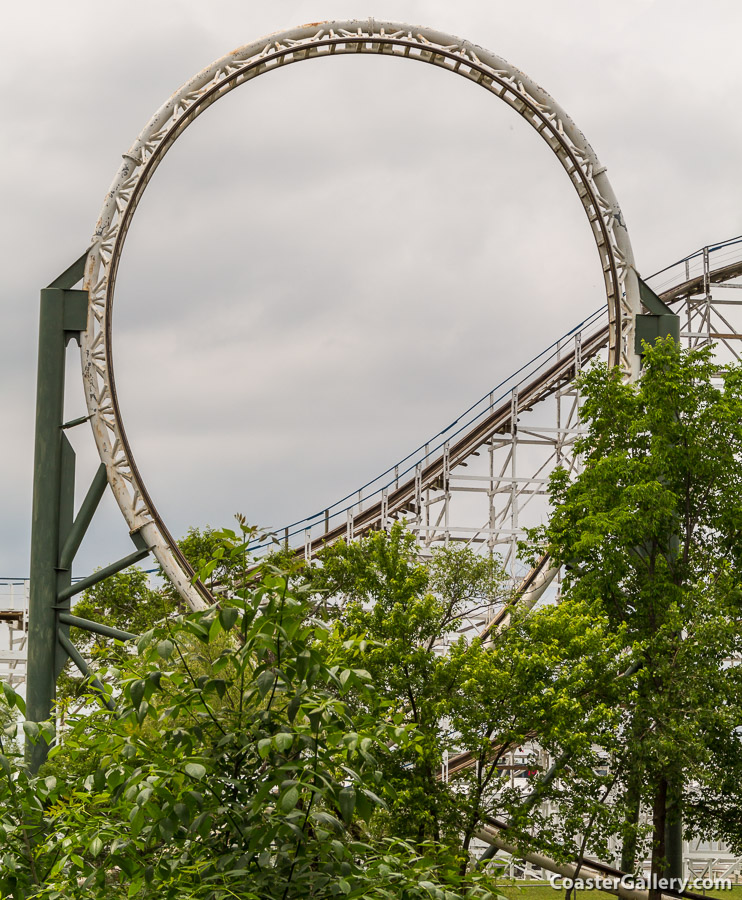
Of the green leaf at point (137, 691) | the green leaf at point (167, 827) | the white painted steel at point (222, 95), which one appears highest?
the white painted steel at point (222, 95)

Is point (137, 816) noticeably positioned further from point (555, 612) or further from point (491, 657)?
point (555, 612)

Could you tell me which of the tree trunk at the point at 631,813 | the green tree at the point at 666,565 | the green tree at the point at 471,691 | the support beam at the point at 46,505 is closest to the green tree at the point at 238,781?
the green tree at the point at 471,691

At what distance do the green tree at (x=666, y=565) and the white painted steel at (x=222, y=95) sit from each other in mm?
1175

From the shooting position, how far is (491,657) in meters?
9.98

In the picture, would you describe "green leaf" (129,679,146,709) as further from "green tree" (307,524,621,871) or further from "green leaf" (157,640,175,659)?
"green tree" (307,524,621,871)

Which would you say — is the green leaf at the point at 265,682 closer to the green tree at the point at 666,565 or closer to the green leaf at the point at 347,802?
the green leaf at the point at 347,802

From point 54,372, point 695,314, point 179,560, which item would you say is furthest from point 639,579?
point 695,314

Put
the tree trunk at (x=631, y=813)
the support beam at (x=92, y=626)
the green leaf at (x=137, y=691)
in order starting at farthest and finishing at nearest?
the support beam at (x=92, y=626)
the tree trunk at (x=631, y=813)
the green leaf at (x=137, y=691)

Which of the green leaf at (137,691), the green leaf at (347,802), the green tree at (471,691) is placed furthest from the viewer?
the green tree at (471,691)

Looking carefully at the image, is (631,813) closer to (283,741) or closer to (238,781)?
(238,781)

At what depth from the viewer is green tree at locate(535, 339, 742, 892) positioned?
11.4 metres

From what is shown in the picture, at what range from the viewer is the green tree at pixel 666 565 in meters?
11.4

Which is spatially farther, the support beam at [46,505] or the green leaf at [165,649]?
the support beam at [46,505]

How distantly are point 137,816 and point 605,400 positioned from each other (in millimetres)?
10876
